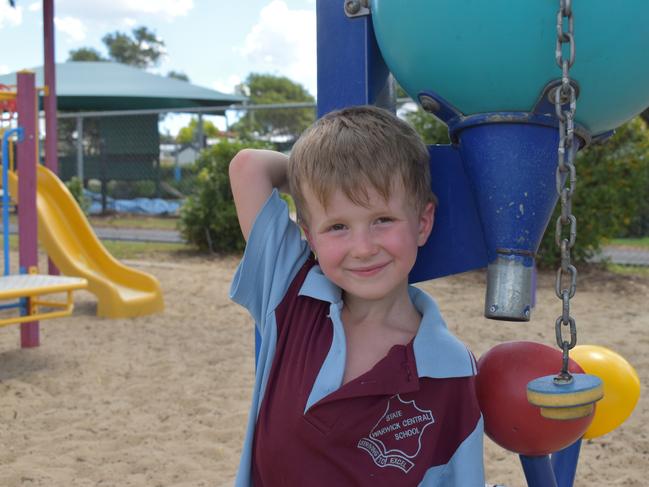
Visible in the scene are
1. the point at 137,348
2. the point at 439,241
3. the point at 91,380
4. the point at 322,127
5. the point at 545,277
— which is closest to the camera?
the point at 322,127

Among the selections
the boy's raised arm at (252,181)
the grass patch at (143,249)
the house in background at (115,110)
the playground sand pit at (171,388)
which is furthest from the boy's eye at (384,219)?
the house in background at (115,110)

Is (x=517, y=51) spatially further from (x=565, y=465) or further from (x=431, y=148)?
(x=565, y=465)

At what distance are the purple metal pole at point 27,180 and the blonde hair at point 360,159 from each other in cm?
360

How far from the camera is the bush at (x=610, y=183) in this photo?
6863 mm

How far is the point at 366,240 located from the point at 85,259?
4955 mm

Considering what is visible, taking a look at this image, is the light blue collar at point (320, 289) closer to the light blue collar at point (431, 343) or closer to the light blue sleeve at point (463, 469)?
the light blue collar at point (431, 343)

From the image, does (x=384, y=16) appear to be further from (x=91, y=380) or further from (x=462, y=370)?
(x=91, y=380)

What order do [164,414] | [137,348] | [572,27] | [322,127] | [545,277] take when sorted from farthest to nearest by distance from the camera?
[545,277], [137,348], [164,414], [322,127], [572,27]

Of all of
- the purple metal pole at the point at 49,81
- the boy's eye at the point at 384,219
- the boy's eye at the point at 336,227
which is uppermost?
the purple metal pole at the point at 49,81

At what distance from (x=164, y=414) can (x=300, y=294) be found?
7.22 ft

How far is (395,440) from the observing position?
1.32 metres

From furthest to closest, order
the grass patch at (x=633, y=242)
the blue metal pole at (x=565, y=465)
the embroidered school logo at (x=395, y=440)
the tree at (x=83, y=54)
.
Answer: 1. the tree at (x=83, y=54)
2. the grass patch at (x=633, y=242)
3. the blue metal pole at (x=565, y=465)
4. the embroidered school logo at (x=395, y=440)

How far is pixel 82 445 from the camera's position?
120 inches

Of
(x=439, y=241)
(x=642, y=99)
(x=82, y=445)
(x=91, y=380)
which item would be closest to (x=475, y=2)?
(x=642, y=99)
